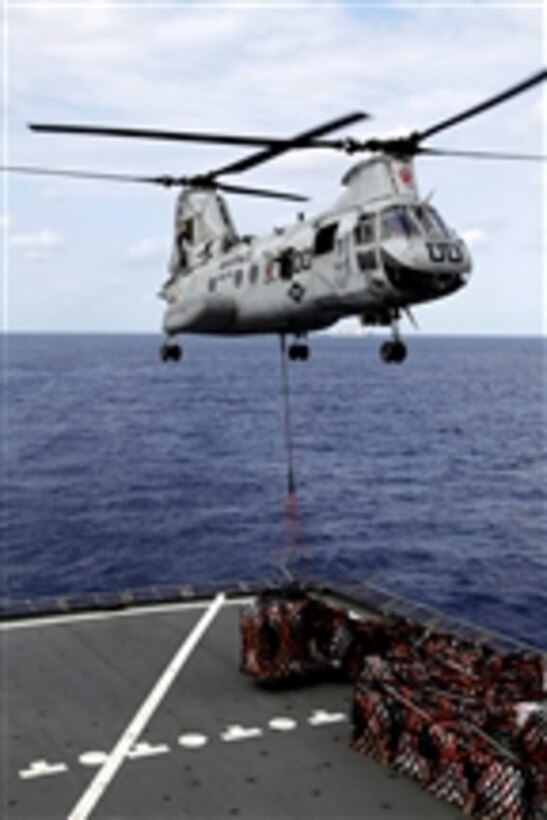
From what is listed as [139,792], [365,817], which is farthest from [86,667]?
[365,817]

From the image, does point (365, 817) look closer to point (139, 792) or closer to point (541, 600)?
point (139, 792)

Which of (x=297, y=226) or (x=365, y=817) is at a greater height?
(x=297, y=226)

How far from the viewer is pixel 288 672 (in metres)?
22.2

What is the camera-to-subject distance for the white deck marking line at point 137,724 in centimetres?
1731

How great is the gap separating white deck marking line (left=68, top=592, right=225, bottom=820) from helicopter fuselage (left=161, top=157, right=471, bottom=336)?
828 cm

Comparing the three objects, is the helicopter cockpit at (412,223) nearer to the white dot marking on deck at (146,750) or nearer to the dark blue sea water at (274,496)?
the white dot marking on deck at (146,750)

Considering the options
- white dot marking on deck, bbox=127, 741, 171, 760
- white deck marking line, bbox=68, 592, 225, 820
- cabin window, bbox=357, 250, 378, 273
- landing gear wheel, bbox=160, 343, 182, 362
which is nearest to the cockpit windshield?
cabin window, bbox=357, 250, 378, 273

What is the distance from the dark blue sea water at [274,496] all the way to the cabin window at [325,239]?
25.7 m

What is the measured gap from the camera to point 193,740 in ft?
65.1

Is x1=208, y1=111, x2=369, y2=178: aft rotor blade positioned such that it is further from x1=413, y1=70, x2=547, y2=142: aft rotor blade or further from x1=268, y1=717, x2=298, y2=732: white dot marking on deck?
x1=268, y1=717, x2=298, y2=732: white dot marking on deck

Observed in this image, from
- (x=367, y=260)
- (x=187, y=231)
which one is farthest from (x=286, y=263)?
(x=187, y=231)

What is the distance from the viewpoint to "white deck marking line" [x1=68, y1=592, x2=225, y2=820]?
1731 centimetres

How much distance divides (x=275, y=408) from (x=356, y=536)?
215 feet

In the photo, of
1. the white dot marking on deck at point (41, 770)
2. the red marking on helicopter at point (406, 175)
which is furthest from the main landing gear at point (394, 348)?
the white dot marking on deck at point (41, 770)
